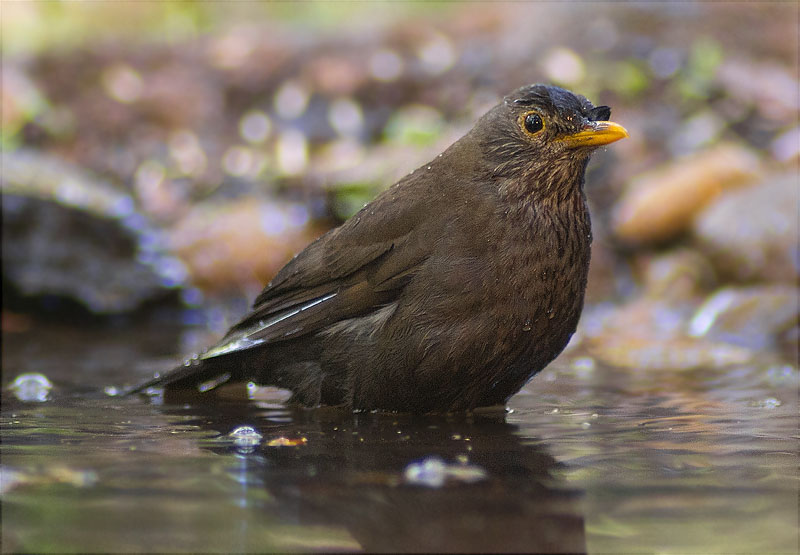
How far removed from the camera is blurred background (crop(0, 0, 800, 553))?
2453mm

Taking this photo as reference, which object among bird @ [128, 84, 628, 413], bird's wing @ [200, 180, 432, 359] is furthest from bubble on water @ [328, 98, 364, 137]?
bird @ [128, 84, 628, 413]

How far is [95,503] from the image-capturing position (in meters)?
2.43

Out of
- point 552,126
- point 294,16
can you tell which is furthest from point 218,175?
point 552,126

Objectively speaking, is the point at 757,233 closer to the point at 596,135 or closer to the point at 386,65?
the point at 596,135

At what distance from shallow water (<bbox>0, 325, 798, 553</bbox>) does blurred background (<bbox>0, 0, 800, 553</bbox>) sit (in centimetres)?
1

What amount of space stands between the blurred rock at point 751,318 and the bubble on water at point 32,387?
410 cm

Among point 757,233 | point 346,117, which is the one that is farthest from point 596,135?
point 346,117

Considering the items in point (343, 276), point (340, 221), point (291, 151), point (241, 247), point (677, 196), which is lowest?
point (343, 276)

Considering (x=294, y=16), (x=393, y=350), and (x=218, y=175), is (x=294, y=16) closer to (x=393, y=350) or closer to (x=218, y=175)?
(x=218, y=175)

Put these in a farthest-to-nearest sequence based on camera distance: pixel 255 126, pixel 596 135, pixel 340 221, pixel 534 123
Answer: pixel 255 126 < pixel 340 221 < pixel 534 123 < pixel 596 135

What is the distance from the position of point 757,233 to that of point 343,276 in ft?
15.8

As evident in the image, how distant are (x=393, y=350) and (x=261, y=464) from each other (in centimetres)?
99

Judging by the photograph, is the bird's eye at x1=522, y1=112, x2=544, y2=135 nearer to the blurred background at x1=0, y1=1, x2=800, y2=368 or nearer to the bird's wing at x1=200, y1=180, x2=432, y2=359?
the bird's wing at x1=200, y1=180, x2=432, y2=359

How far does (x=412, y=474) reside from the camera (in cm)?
281
